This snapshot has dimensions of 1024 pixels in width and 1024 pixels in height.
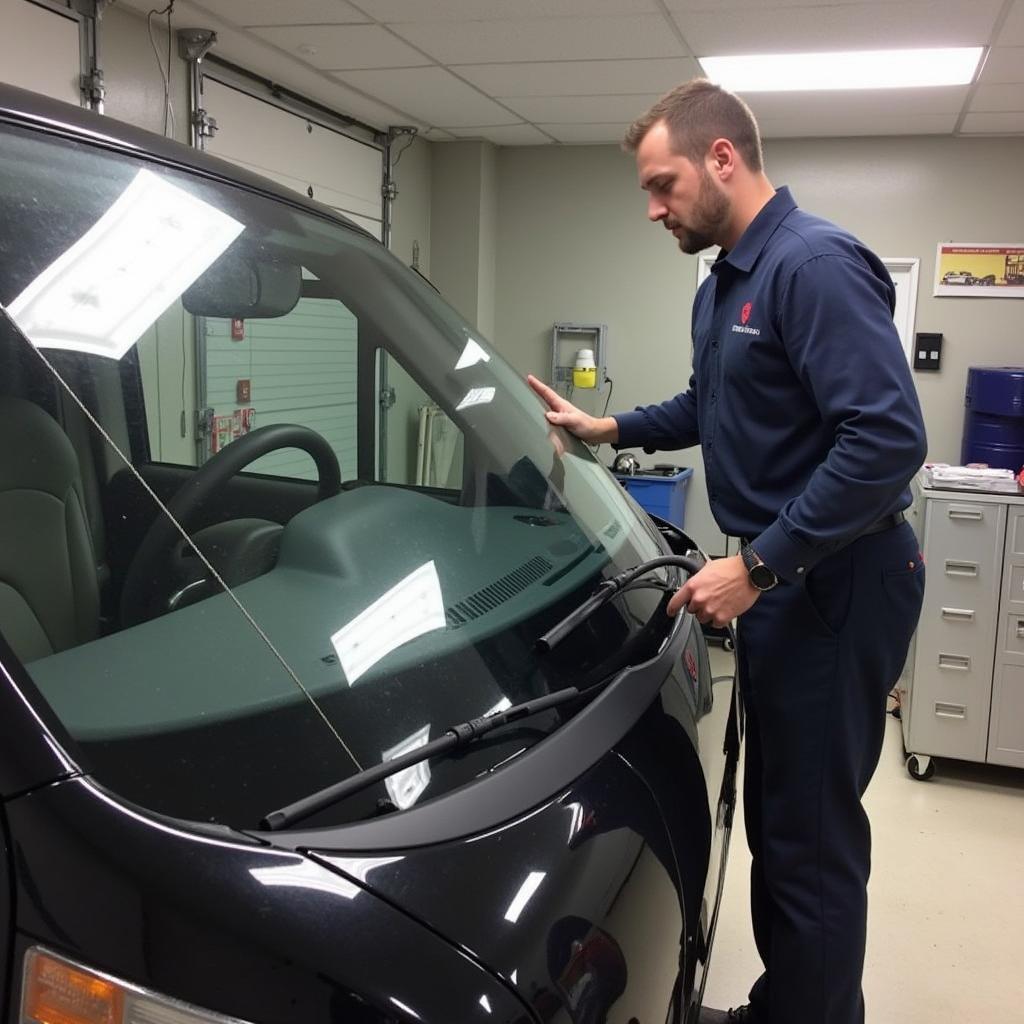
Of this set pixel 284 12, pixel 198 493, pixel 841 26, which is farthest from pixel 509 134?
pixel 198 493

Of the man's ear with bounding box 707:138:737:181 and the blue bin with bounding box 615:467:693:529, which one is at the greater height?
the man's ear with bounding box 707:138:737:181

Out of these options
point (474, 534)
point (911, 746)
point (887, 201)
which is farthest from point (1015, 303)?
point (474, 534)

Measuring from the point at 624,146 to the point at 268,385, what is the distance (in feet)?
3.19

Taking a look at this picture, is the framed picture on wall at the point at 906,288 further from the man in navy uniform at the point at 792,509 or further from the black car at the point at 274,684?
the black car at the point at 274,684

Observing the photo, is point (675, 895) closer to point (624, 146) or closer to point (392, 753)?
point (392, 753)


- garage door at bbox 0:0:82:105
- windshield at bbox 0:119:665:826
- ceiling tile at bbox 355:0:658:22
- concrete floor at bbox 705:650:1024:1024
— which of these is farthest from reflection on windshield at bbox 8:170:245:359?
ceiling tile at bbox 355:0:658:22

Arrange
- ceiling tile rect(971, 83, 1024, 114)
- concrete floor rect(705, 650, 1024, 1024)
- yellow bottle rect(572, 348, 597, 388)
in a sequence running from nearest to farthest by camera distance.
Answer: concrete floor rect(705, 650, 1024, 1024), ceiling tile rect(971, 83, 1024, 114), yellow bottle rect(572, 348, 597, 388)

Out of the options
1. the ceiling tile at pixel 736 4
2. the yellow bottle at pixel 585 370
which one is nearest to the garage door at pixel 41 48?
the ceiling tile at pixel 736 4

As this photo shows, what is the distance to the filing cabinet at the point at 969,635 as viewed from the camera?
3.51 meters

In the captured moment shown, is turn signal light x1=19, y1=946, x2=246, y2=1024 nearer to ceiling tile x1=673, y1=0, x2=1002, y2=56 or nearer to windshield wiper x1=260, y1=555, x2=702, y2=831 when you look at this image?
windshield wiper x1=260, y1=555, x2=702, y2=831

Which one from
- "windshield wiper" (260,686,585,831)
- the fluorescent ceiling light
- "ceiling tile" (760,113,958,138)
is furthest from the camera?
"ceiling tile" (760,113,958,138)

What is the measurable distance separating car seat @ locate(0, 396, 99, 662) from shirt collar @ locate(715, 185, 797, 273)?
48.1 inches

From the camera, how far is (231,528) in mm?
1069

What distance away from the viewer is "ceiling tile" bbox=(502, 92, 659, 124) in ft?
15.8
